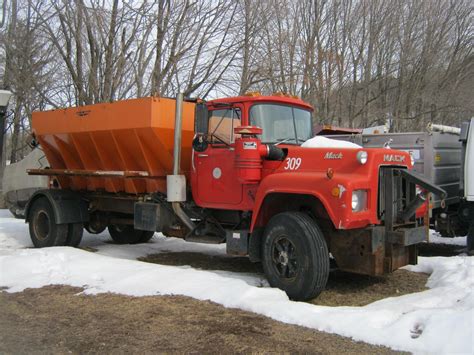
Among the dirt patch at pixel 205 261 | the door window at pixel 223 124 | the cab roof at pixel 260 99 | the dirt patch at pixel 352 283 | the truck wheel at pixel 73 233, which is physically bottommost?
the dirt patch at pixel 205 261

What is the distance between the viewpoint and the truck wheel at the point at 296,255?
19.4ft

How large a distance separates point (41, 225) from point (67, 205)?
0.86 m

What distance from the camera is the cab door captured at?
23.4 ft

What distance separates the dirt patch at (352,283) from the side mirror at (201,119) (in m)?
2.35

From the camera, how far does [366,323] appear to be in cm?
487

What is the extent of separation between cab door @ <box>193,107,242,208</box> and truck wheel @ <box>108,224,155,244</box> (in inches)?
151

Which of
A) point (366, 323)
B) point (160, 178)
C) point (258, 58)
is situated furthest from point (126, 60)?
point (366, 323)

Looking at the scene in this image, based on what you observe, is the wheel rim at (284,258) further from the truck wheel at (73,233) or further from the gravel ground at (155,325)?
the truck wheel at (73,233)

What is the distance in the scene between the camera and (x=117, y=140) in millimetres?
8461

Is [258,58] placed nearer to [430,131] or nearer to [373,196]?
[430,131]

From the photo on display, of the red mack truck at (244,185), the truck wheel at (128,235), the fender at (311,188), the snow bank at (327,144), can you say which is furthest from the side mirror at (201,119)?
the truck wheel at (128,235)

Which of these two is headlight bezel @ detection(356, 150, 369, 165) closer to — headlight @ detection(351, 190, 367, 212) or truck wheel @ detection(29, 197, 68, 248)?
headlight @ detection(351, 190, 367, 212)

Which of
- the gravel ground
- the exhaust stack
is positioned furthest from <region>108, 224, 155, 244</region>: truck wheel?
the gravel ground

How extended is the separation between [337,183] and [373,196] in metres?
0.59
